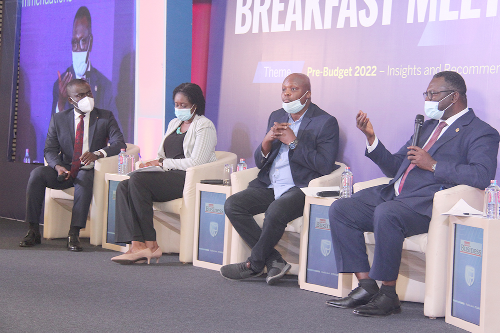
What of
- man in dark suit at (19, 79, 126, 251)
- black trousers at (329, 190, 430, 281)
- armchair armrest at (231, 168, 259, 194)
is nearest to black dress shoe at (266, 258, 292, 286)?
black trousers at (329, 190, 430, 281)

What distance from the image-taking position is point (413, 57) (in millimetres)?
4066

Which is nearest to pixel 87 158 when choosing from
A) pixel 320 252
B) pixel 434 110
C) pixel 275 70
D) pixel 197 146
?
pixel 197 146

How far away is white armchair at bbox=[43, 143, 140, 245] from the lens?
16.2 feet

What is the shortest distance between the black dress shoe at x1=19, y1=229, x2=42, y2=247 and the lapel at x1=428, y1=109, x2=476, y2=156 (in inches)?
134

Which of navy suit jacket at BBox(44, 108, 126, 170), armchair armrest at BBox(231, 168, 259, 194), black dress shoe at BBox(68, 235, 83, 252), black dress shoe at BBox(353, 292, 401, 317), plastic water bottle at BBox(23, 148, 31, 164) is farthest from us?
plastic water bottle at BBox(23, 148, 31, 164)

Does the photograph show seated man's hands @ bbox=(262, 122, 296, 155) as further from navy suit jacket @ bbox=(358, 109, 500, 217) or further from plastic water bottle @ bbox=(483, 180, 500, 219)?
plastic water bottle @ bbox=(483, 180, 500, 219)

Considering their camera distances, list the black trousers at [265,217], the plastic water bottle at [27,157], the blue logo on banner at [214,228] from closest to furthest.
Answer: the black trousers at [265,217] < the blue logo on banner at [214,228] < the plastic water bottle at [27,157]

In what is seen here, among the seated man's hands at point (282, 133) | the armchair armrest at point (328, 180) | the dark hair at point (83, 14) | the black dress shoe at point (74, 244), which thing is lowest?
the black dress shoe at point (74, 244)

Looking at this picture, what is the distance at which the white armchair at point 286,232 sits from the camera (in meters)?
3.83

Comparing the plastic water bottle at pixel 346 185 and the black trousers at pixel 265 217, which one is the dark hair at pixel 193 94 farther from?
the plastic water bottle at pixel 346 185

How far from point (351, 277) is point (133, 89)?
326 cm

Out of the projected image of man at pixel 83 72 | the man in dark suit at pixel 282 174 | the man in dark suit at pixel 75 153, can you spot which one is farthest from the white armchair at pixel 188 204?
the projected image of man at pixel 83 72

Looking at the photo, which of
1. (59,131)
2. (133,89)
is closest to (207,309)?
(59,131)

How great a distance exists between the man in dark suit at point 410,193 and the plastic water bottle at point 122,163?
7.44 feet
